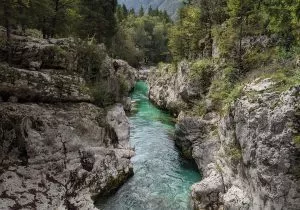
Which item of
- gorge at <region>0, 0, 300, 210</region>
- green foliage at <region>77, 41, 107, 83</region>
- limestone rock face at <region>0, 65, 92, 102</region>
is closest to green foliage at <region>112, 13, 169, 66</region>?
gorge at <region>0, 0, 300, 210</region>

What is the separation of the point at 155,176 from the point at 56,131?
7.57 m

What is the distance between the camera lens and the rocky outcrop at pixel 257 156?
12.8m

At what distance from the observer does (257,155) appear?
14211 mm

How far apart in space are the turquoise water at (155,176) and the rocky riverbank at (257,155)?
7.19ft

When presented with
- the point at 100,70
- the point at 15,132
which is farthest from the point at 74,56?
the point at 15,132

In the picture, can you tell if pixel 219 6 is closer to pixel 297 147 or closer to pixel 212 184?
pixel 212 184

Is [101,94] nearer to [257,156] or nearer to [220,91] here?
[220,91]

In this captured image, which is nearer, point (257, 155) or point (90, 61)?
point (257, 155)

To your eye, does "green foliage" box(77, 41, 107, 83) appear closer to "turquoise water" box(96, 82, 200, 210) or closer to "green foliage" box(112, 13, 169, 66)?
"turquoise water" box(96, 82, 200, 210)

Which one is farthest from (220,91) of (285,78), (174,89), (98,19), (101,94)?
(98,19)

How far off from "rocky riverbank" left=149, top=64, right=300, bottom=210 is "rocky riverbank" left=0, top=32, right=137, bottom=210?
6483mm

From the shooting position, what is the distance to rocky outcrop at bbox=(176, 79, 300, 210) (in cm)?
1282

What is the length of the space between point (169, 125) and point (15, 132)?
2038cm

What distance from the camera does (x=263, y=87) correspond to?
15.4m
